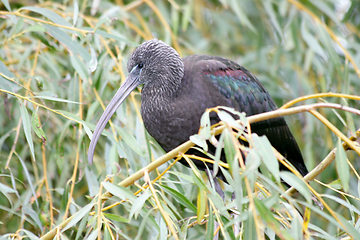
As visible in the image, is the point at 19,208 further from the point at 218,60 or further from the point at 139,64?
the point at 218,60

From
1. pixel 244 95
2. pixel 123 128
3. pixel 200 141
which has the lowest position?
pixel 123 128

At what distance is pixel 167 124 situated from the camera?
194 centimetres

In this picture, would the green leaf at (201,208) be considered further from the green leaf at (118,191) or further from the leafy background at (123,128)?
the green leaf at (118,191)

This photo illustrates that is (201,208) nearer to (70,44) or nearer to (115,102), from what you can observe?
Result: (115,102)

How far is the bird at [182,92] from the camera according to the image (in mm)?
1925

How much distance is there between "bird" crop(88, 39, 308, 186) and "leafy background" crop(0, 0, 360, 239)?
0.36 ft

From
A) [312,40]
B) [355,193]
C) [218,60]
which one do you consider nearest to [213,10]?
[312,40]

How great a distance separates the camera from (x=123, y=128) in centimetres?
204

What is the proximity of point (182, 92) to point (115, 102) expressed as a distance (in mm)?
332

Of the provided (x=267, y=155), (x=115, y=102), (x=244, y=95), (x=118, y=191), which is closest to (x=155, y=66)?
(x=115, y=102)

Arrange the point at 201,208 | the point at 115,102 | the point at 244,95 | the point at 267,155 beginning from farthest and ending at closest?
the point at 244,95 → the point at 115,102 → the point at 201,208 → the point at 267,155

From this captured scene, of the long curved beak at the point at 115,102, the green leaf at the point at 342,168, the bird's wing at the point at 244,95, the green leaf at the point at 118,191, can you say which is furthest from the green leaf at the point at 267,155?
the bird's wing at the point at 244,95

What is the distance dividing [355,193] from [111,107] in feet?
6.87

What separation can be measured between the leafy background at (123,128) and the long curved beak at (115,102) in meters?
0.06
